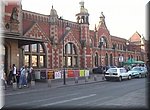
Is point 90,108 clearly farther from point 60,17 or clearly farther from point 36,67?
point 60,17

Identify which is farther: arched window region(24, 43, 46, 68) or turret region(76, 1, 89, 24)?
→ turret region(76, 1, 89, 24)

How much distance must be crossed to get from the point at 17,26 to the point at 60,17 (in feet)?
50.9

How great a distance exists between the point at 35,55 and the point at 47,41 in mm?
3724

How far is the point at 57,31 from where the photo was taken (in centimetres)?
4281

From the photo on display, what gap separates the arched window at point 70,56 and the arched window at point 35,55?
5722 millimetres

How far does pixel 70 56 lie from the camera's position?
151ft

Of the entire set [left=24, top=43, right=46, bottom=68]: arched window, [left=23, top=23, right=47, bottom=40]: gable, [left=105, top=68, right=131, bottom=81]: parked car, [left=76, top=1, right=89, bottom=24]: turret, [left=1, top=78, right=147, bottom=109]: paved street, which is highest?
[left=76, top=1, right=89, bottom=24]: turret

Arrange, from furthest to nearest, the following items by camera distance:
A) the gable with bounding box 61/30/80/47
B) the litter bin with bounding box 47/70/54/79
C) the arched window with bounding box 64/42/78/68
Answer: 1. the arched window with bounding box 64/42/78/68
2. the gable with bounding box 61/30/80/47
3. the litter bin with bounding box 47/70/54/79

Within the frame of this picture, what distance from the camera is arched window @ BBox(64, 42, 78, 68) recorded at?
44763 millimetres

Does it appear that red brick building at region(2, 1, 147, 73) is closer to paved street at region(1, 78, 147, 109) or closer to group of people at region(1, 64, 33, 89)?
group of people at region(1, 64, 33, 89)

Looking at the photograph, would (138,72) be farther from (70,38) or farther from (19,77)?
(19,77)

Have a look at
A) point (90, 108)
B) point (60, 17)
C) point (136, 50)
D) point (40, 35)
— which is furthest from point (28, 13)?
point (136, 50)

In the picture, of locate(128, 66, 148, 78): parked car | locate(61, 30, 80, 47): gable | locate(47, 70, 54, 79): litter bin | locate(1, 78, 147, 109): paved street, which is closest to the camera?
locate(1, 78, 147, 109): paved street

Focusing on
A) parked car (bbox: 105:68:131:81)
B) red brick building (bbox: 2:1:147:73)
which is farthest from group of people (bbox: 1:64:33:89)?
parked car (bbox: 105:68:131:81)
